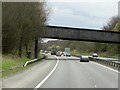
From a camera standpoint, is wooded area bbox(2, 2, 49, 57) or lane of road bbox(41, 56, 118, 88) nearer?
lane of road bbox(41, 56, 118, 88)

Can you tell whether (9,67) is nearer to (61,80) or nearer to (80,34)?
(61,80)

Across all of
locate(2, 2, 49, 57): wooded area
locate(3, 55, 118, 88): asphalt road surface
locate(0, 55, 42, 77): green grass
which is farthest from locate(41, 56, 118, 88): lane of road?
locate(2, 2, 49, 57): wooded area

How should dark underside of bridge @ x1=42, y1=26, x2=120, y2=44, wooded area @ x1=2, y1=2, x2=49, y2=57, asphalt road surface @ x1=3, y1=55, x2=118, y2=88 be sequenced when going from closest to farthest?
asphalt road surface @ x1=3, y1=55, x2=118, y2=88
wooded area @ x1=2, y1=2, x2=49, y2=57
dark underside of bridge @ x1=42, y1=26, x2=120, y2=44

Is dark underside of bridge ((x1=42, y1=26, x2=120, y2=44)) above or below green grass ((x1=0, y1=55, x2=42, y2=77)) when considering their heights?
above

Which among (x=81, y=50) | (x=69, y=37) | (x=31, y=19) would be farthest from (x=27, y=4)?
(x=81, y=50)

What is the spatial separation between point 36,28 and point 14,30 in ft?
41.5

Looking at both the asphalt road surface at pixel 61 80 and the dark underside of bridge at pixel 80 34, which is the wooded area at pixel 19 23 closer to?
the dark underside of bridge at pixel 80 34

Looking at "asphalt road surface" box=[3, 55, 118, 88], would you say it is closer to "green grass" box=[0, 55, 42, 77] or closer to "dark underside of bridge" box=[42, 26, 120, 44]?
"green grass" box=[0, 55, 42, 77]

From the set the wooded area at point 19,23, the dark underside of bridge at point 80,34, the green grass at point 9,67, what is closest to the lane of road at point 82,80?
the green grass at point 9,67

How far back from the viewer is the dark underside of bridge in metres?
84.8

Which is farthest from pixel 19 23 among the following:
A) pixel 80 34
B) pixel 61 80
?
pixel 61 80

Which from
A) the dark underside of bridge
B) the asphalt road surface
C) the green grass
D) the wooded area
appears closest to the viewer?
the asphalt road surface

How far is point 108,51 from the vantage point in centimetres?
13950

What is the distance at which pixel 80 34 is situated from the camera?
287ft
